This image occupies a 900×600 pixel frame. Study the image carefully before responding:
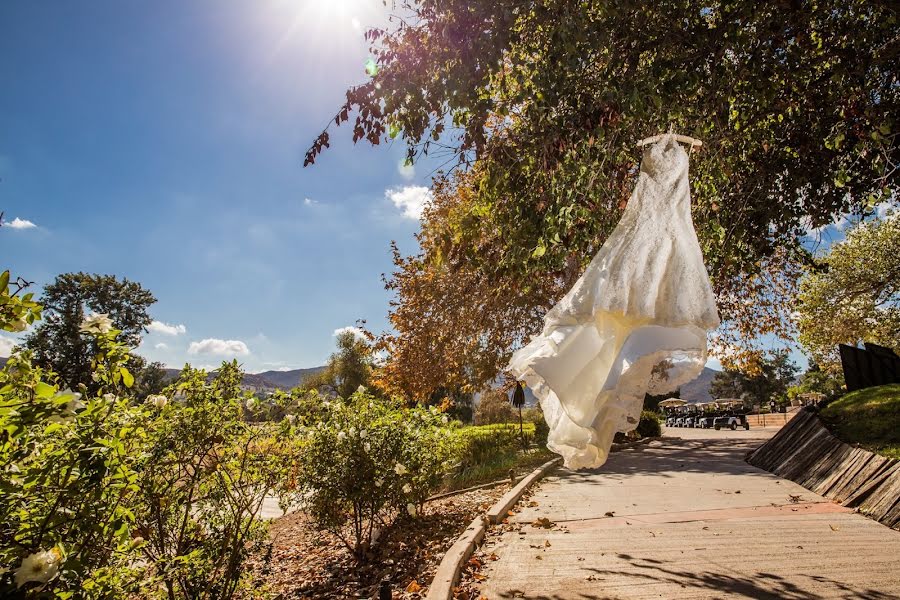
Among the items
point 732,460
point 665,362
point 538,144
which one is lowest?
point 732,460

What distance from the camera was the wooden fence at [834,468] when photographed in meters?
6.10

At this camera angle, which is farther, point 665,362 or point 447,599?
point 447,599

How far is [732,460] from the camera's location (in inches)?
528

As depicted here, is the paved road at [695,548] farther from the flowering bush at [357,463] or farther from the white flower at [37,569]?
the white flower at [37,569]

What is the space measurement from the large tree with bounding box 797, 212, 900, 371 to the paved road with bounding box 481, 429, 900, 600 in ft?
50.4

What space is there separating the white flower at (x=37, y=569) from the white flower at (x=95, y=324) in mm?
1009

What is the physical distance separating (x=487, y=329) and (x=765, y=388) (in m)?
70.6

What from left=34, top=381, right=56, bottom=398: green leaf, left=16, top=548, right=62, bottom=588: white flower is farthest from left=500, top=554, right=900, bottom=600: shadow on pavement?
left=34, top=381, right=56, bottom=398: green leaf

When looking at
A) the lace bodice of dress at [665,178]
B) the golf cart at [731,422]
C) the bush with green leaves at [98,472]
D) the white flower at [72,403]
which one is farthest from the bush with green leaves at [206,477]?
the golf cart at [731,422]

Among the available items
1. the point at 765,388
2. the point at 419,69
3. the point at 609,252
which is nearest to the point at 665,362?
the point at 609,252

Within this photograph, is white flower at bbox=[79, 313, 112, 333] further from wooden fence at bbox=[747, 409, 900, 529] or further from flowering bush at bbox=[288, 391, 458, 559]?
wooden fence at bbox=[747, 409, 900, 529]

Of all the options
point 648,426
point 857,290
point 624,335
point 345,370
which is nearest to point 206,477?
point 624,335

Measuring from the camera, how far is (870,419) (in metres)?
8.57

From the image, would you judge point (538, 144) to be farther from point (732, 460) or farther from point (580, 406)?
point (732, 460)
